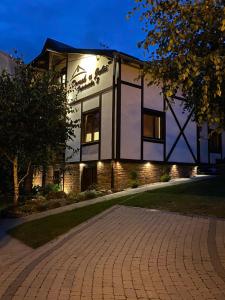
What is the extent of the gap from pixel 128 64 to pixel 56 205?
9.01 m

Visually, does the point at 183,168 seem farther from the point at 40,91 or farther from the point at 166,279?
the point at 166,279

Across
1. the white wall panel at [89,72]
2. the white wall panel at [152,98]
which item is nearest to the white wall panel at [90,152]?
the white wall panel at [89,72]

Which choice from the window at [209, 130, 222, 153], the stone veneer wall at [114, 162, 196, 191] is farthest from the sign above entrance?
the window at [209, 130, 222, 153]

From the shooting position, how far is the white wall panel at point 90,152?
20.4 m

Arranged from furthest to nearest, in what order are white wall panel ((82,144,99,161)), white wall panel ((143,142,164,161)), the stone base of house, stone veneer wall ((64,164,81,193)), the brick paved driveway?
1. stone veneer wall ((64,164,81,193))
2. white wall panel ((82,144,99,161))
3. white wall panel ((143,142,164,161))
4. the stone base of house
5. the brick paved driveway

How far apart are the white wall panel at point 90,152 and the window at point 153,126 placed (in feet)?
10.0

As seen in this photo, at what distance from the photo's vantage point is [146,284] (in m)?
5.35

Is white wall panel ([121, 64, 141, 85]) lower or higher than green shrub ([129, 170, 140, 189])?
higher

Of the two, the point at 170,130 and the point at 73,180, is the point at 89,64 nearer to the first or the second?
the point at 170,130

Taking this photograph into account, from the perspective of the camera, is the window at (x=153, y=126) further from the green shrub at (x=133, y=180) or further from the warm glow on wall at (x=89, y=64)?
the warm glow on wall at (x=89, y=64)

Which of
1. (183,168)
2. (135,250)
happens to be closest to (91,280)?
(135,250)

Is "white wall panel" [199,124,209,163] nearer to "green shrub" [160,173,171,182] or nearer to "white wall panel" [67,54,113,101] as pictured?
"green shrub" [160,173,171,182]

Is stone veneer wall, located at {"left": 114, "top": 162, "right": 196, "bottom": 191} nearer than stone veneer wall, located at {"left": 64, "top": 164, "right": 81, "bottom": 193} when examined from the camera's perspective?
Yes

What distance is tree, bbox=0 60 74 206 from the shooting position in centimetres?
1424
